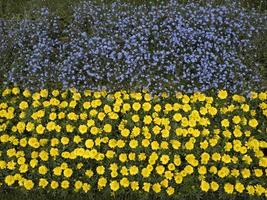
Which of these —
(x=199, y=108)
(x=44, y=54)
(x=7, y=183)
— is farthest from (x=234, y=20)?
(x=7, y=183)

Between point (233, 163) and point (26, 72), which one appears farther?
point (26, 72)

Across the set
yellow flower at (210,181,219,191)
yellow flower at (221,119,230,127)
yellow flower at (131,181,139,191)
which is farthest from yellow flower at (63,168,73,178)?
yellow flower at (221,119,230,127)

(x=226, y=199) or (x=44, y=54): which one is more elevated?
(x=44, y=54)

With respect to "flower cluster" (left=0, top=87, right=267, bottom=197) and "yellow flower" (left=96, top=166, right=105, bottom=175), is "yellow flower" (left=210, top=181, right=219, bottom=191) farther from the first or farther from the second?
"yellow flower" (left=96, top=166, right=105, bottom=175)

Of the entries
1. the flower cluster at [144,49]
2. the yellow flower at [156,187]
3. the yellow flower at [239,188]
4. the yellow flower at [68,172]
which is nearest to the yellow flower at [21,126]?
the flower cluster at [144,49]

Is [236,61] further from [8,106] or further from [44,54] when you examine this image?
[8,106]

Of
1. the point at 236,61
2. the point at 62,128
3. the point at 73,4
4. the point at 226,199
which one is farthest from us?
the point at 73,4
